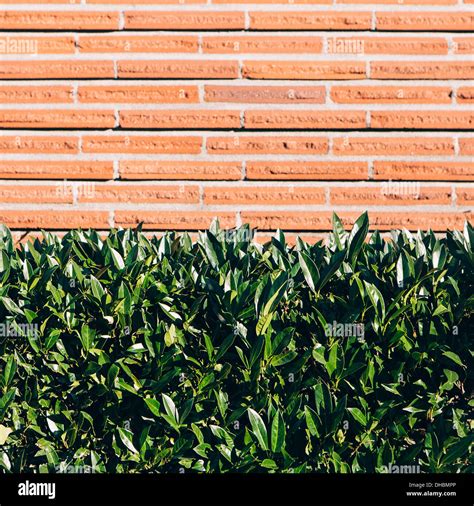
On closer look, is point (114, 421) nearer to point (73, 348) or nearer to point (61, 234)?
point (73, 348)

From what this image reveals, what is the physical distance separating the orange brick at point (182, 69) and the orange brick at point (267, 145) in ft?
1.25

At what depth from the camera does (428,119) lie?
12.8 ft

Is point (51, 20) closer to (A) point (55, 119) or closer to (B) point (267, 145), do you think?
(A) point (55, 119)

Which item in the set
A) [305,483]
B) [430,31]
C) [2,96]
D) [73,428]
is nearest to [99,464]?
[73,428]

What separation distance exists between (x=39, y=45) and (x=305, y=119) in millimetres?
1646

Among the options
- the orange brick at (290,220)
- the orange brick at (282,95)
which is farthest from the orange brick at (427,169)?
the orange brick at (282,95)

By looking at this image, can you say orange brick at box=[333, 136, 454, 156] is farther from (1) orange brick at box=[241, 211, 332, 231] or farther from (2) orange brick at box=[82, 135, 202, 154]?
(2) orange brick at box=[82, 135, 202, 154]

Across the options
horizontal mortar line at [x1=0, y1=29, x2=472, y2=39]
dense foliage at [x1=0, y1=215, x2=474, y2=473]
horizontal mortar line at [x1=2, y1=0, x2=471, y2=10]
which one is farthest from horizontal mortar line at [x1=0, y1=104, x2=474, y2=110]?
dense foliage at [x1=0, y1=215, x2=474, y2=473]

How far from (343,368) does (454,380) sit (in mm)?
481

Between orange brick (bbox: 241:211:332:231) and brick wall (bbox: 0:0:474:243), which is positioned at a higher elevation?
brick wall (bbox: 0:0:474:243)

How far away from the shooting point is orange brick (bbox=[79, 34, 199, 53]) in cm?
394

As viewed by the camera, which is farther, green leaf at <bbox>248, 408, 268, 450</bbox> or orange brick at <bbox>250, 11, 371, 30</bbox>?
orange brick at <bbox>250, 11, 371, 30</bbox>

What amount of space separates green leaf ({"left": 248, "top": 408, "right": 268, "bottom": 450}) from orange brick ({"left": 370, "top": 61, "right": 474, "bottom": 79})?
2.18 meters

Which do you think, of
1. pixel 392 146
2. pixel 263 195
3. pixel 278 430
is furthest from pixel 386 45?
pixel 278 430
